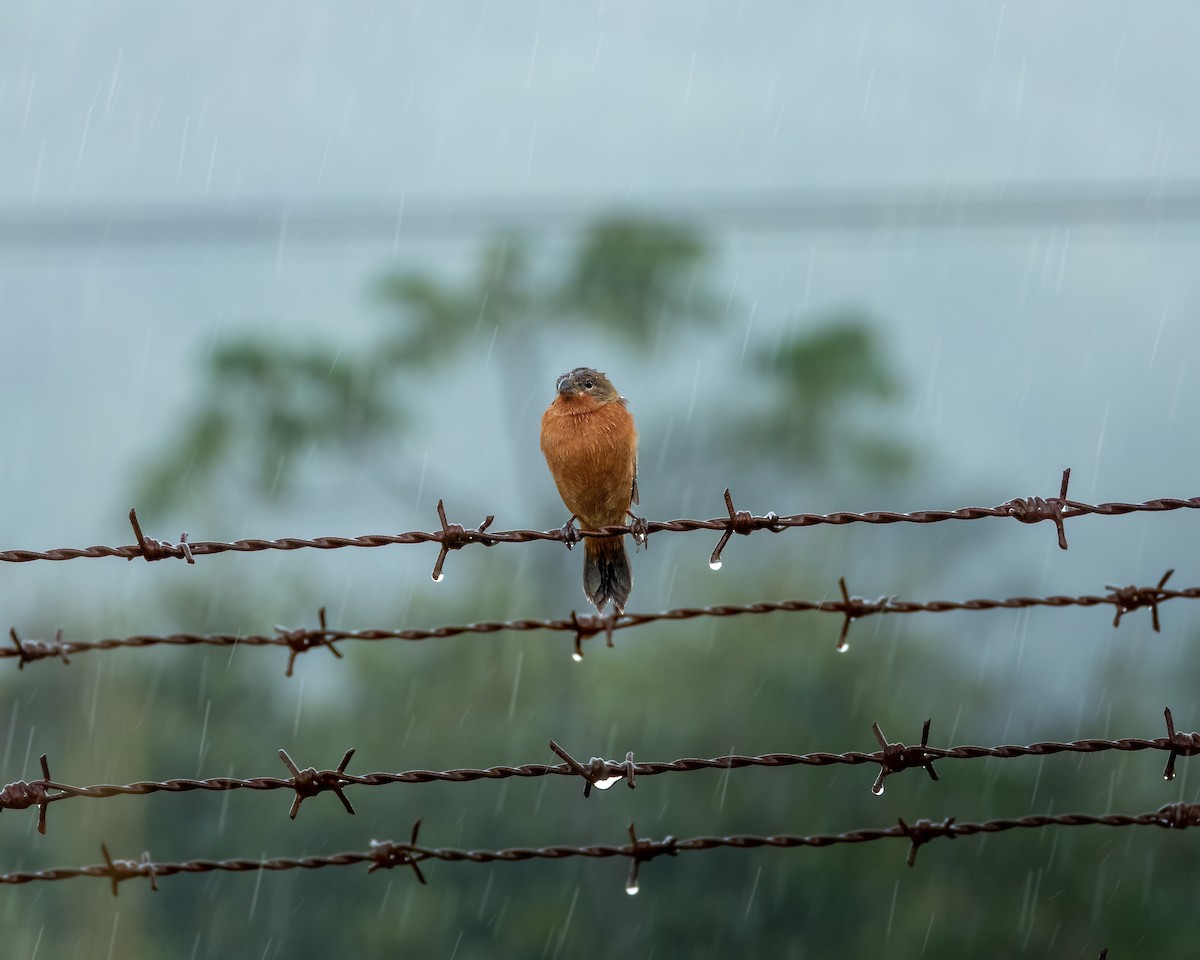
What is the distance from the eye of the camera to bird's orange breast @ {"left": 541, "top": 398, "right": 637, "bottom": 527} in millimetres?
4547

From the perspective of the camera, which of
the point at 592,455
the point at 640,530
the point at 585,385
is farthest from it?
the point at 585,385

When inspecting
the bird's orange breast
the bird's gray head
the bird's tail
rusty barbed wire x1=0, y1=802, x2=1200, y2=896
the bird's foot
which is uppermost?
the bird's gray head

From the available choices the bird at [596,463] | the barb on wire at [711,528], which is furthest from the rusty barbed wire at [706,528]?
the bird at [596,463]

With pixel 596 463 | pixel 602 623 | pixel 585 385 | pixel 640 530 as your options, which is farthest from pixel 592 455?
pixel 602 623

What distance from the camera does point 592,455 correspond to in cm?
453

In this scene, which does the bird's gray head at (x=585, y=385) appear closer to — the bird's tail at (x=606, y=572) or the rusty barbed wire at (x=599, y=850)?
the bird's tail at (x=606, y=572)

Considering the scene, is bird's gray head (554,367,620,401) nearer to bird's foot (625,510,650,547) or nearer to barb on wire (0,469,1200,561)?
bird's foot (625,510,650,547)

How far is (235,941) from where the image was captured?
9.43 meters

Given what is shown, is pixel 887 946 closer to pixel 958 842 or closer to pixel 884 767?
pixel 958 842

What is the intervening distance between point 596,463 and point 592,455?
0.04 metres

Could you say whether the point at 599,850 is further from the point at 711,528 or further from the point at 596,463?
the point at 596,463

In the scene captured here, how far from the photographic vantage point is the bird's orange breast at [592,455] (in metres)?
4.55

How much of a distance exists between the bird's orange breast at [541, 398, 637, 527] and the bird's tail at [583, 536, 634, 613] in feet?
0.35

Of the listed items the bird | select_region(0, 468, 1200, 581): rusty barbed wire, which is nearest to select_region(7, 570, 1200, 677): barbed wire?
select_region(0, 468, 1200, 581): rusty barbed wire
